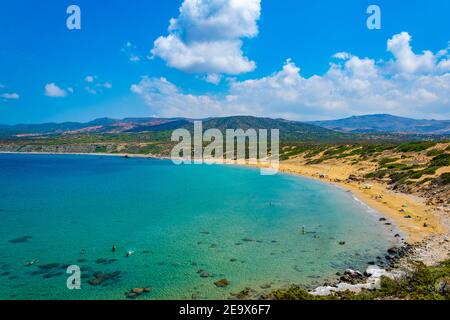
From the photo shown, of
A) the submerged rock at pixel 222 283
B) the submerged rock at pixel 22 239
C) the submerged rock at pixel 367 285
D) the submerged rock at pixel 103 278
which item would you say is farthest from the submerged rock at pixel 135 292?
the submerged rock at pixel 22 239

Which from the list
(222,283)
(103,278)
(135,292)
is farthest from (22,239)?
(222,283)

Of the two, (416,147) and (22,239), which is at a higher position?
(416,147)

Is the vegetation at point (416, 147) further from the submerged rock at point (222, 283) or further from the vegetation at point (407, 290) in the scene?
the submerged rock at point (222, 283)

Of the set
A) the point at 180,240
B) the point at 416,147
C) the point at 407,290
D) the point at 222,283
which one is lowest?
the point at 222,283

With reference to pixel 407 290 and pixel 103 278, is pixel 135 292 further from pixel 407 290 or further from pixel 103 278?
pixel 407 290

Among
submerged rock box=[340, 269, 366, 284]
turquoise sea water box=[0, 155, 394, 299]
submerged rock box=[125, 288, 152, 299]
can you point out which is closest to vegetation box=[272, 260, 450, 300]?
submerged rock box=[340, 269, 366, 284]
